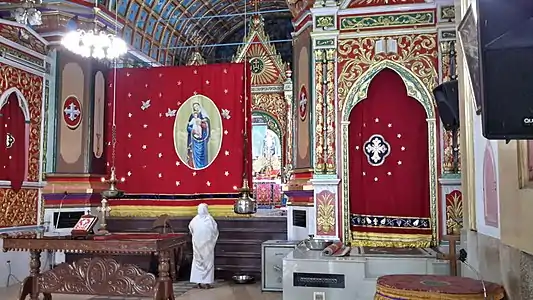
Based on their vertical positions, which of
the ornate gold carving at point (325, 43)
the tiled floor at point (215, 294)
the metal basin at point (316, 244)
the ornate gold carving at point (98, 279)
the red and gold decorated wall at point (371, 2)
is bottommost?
the tiled floor at point (215, 294)

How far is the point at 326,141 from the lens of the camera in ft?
21.2

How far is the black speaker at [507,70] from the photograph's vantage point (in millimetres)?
1562

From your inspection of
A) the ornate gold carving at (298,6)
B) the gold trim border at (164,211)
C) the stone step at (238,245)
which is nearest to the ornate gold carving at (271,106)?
the gold trim border at (164,211)

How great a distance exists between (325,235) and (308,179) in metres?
0.95

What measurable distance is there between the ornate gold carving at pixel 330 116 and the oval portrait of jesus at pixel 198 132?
2.27m

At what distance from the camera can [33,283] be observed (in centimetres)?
578

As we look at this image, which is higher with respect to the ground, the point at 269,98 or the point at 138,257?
the point at 269,98

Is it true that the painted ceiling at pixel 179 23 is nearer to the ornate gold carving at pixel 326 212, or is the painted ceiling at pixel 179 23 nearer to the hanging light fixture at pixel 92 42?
the hanging light fixture at pixel 92 42

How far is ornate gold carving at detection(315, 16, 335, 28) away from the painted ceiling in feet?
6.74

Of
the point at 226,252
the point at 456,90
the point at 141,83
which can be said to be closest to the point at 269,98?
the point at 141,83

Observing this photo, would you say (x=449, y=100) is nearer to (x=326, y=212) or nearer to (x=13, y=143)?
(x=326, y=212)

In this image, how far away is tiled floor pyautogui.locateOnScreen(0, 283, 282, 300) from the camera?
648 centimetres

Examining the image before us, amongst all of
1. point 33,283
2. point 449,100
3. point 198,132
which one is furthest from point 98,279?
point 449,100

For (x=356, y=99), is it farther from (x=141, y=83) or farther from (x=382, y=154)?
(x=141, y=83)
